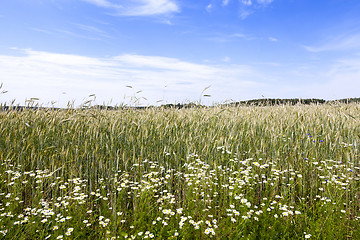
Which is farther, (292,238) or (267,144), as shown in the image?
(267,144)

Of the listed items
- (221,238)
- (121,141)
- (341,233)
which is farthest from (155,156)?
(341,233)

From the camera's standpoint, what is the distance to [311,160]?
4336mm

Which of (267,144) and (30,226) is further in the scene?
(267,144)

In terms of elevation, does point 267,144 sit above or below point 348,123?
below

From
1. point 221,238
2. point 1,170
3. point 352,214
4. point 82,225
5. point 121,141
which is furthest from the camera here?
point 121,141

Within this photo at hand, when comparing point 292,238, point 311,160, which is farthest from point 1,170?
point 311,160

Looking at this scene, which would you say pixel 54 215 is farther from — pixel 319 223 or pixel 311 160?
pixel 311 160

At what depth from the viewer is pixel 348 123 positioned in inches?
221

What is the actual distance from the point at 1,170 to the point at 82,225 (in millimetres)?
2319

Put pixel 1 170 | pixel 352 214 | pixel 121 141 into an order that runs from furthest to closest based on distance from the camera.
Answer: pixel 121 141 < pixel 1 170 < pixel 352 214

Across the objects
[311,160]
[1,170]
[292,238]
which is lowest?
[292,238]

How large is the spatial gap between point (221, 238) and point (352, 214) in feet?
7.22

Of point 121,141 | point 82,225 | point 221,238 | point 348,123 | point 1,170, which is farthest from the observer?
point 348,123

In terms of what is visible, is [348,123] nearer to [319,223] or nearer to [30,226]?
[319,223]
